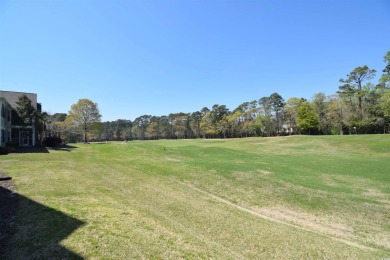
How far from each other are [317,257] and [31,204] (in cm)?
739

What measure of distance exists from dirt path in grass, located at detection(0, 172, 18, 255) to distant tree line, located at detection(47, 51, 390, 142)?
45192 mm

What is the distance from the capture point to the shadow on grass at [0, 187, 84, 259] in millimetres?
4012

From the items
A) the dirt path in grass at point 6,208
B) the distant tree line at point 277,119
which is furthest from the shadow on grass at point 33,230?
the distant tree line at point 277,119

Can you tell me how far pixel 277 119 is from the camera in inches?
3324

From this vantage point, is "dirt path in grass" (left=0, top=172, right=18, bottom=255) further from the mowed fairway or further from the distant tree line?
the distant tree line

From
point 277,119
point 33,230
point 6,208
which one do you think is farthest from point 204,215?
point 277,119

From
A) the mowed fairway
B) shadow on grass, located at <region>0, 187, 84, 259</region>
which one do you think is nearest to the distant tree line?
the mowed fairway

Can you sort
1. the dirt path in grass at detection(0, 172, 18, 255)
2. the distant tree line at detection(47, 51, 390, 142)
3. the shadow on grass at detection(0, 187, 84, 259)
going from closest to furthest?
the shadow on grass at detection(0, 187, 84, 259) → the dirt path in grass at detection(0, 172, 18, 255) → the distant tree line at detection(47, 51, 390, 142)

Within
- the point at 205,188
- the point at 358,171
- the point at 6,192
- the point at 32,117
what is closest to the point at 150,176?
the point at 205,188

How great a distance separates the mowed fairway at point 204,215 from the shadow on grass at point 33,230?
20mm

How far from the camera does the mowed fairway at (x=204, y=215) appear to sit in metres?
4.69

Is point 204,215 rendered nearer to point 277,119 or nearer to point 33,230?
point 33,230

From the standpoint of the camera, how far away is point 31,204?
21.2 ft

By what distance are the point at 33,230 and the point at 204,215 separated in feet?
15.4
